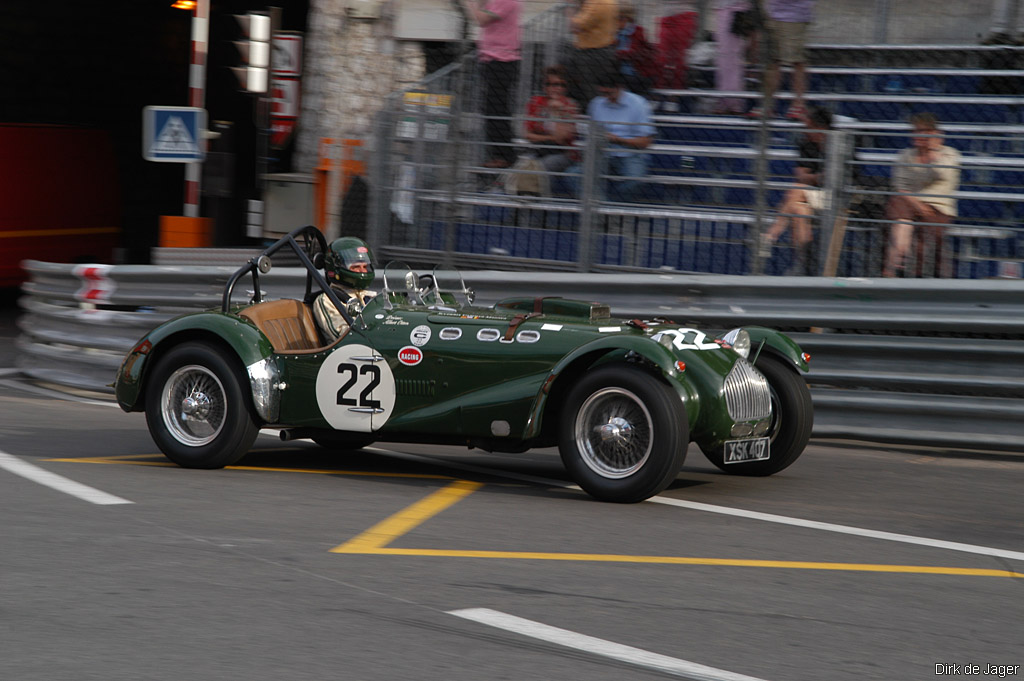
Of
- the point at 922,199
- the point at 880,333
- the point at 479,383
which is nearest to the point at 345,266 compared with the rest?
the point at 479,383

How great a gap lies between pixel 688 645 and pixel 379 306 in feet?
12.0

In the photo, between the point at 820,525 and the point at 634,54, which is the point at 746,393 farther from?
the point at 634,54

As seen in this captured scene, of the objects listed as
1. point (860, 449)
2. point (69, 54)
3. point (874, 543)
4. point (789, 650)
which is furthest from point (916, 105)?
point (69, 54)

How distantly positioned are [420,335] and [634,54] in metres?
8.02

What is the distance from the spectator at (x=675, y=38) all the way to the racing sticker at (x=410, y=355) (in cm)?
808

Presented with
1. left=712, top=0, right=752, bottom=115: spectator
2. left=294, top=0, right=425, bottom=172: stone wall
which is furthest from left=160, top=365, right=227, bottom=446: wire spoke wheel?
left=294, top=0, right=425, bottom=172: stone wall

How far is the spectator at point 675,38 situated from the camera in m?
14.5

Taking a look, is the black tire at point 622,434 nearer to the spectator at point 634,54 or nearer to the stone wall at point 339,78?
the spectator at point 634,54

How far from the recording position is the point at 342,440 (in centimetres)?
809

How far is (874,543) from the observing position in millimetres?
5918

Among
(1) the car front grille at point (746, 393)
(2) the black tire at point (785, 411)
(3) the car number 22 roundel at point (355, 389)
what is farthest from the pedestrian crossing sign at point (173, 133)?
(1) the car front grille at point (746, 393)

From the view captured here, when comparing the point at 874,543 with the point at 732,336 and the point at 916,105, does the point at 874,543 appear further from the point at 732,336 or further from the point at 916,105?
the point at 916,105

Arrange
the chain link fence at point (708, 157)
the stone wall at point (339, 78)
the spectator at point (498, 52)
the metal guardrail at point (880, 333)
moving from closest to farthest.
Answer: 1. the metal guardrail at point (880, 333)
2. the chain link fence at point (708, 157)
3. the spectator at point (498, 52)
4. the stone wall at point (339, 78)

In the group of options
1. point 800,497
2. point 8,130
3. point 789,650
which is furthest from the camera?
point 8,130
